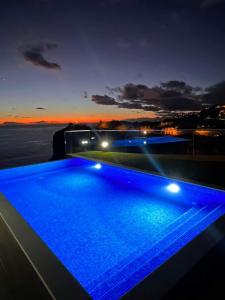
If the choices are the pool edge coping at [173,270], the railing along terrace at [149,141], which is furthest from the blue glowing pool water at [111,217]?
the railing along terrace at [149,141]

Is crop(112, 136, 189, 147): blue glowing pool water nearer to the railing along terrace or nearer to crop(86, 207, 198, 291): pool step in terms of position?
the railing along terrace

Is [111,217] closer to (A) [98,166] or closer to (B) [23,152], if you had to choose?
(A) [98,166]

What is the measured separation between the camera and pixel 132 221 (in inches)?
138

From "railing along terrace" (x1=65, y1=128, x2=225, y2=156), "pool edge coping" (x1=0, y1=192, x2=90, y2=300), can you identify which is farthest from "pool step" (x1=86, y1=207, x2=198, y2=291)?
"railing along terrace" (x1=65, y1=128, x2=225, y2=156)

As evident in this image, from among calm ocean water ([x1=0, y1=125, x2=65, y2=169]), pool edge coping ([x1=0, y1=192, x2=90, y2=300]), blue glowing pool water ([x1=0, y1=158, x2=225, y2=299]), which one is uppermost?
pool edge coping ([x1=0, y1=192, x2=90, y2=300])

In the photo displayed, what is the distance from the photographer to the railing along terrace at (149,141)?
238 inches

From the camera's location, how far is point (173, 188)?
13.2 feet

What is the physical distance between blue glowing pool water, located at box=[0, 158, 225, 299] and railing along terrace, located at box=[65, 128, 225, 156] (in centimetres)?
232

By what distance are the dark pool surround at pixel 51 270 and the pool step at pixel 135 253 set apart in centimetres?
65

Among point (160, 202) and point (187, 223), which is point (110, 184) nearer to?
point (160, 202)

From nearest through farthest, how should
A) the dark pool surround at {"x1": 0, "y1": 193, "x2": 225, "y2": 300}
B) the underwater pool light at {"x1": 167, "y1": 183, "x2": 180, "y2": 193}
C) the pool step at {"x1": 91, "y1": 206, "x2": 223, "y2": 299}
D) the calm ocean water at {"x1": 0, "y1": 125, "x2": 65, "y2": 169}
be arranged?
the dark pool surround at {"x1": 0, "y1": 193, "x2": 225, "y2": 300}, the pool step at {"x1": 91, "y1": 206, "x2": 223, "y2": 299}, the underwater pool light at {"x1": 167, "y1": 183, "x2": 180, "y2": 193}, the calm ocean water at {"x1": 0, "y1": 125, "x2": 65, "y2": 169}

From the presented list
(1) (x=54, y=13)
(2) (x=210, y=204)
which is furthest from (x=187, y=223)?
(1) (x=54, y=13)

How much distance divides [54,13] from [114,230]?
8533mm

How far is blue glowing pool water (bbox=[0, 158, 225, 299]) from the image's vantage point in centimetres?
222
